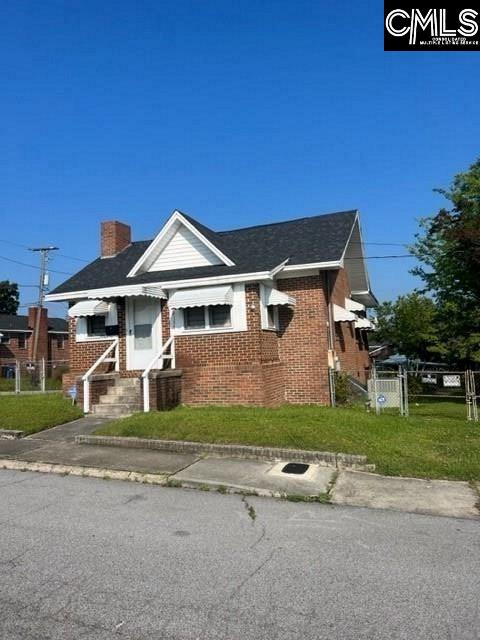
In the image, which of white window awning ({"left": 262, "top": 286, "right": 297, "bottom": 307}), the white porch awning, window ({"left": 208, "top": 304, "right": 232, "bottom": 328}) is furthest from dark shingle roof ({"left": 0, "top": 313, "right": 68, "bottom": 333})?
white window awning ({"left": 262, "top": 286, "right": 297, "bottom": 307})

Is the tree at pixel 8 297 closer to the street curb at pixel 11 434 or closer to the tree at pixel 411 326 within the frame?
the tree at pixel 411 326

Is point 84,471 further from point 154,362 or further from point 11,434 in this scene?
point 154,362

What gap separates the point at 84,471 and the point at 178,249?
Answer: 28.8 ft

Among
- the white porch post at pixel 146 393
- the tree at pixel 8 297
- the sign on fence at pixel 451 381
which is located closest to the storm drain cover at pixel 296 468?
the white porch post at pixel 146 393

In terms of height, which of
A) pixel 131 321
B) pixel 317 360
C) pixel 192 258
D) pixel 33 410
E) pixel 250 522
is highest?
pixel 192 258

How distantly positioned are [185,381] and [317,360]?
12.3 ft

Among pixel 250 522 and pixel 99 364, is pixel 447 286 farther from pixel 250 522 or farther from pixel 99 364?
pixel 250 522

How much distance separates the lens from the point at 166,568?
158 inches

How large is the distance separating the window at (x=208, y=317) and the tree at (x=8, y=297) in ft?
227

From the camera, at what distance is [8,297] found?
74.9m

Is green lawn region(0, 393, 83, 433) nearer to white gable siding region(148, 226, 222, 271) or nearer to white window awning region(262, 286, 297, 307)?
white gable siding region(148, 226, 222, 271)

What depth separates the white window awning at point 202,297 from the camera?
1254cm

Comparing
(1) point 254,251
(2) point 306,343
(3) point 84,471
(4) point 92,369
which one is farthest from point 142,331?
(3) point 84,471

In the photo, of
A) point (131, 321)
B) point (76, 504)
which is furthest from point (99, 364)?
point (76, 504)
